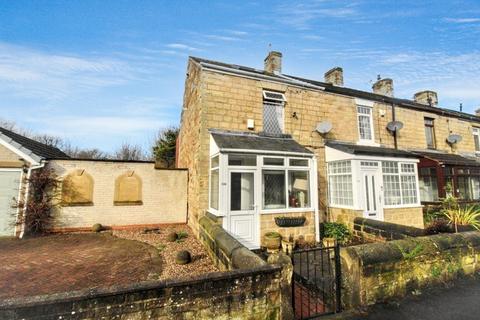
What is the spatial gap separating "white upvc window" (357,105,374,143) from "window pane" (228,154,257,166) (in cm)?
713

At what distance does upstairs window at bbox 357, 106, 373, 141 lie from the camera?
38.5 feet

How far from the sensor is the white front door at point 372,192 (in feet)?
29.4

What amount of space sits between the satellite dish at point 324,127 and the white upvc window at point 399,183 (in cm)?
273

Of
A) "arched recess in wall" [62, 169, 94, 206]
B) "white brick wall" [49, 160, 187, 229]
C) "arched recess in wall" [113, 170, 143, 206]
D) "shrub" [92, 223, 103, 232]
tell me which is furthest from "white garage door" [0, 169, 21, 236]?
"arched recess in wall" [113, 170, 143, 206]

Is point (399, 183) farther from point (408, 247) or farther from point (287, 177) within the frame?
point (408, 247)

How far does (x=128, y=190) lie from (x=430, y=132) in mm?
17983

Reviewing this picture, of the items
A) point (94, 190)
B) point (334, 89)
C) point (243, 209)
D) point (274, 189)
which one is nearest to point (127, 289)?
point (243, 209)

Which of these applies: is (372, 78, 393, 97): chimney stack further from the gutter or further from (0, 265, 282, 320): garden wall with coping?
(0, 265, 282, 320): garden wall with coping

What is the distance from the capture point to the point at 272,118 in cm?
980

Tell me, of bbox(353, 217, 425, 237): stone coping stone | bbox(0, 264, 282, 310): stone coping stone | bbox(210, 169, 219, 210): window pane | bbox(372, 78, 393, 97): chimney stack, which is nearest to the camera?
bbox(0, 264, 282, 310): stone coping stone

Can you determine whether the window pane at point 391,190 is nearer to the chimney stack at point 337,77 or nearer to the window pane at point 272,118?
the window pane at point 272,118

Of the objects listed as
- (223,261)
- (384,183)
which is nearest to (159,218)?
(223,261)

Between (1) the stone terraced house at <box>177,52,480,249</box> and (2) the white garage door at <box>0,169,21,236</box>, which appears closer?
(1) the stone terraced house at <box>177,52,480,249</box>

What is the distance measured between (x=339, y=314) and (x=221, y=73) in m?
8.30
